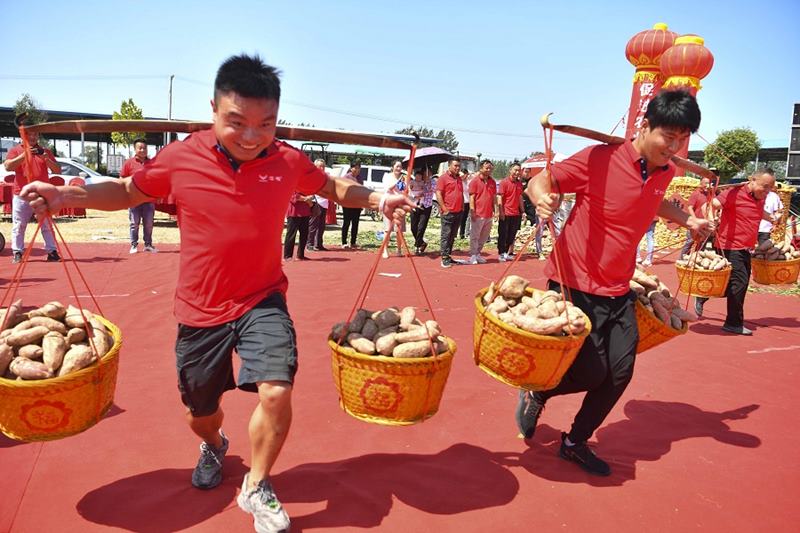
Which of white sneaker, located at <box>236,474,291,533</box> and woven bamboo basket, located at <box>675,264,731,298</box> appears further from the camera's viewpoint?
woven bamboo basket, located at <box>675,264,731,298</box>

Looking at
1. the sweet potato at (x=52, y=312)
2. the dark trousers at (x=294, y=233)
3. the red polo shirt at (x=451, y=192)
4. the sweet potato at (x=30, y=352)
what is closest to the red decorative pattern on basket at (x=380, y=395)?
the sweet potato at (x=30, y=352)

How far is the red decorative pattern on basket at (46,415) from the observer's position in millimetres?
2256

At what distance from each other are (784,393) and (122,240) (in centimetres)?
1191

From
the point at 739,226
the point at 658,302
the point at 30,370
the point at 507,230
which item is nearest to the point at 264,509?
the point at 30,370

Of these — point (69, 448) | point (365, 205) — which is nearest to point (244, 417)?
point (69, 448)

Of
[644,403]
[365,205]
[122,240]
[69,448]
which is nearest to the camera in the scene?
[365,205]

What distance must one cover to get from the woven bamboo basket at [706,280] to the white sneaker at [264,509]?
4.70 meters

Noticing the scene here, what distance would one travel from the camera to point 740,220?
6.26 meters

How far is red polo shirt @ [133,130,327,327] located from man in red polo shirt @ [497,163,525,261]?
31.6 ft

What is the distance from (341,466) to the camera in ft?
10.2

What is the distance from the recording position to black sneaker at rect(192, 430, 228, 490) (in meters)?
2.82

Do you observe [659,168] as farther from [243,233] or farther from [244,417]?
[244,417]

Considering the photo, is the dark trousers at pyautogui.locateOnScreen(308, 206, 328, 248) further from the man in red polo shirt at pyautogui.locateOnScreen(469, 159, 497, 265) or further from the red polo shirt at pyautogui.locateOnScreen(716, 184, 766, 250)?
the red polo shirt at pyautogui.locateOnScreen(716, 184, 766, 250)

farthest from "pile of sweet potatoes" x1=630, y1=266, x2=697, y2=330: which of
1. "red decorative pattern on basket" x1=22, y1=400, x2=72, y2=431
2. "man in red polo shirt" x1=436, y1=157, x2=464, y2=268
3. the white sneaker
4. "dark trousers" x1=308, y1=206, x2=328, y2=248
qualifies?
"dark trousers" x1=308, y1=206, x2=328, y2=248
